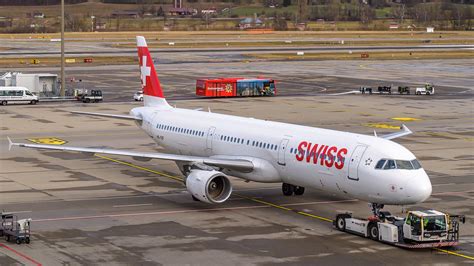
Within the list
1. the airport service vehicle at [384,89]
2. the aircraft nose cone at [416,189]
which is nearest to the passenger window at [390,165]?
the aircraft nose cone at [416,189]

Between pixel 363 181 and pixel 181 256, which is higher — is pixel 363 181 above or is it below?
above

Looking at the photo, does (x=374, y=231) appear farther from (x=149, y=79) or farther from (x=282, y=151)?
(x=149, y=79)

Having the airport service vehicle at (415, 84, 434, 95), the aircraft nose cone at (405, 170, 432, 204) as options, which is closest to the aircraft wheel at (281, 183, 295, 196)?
the aircraft nose cone at (405, 170, 432, 204)

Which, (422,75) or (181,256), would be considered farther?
(422,75)

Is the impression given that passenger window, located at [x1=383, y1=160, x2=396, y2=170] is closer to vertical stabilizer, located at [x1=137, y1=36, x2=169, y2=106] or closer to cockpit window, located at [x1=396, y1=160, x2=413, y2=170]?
cockpit window, located at [x1=396, y1=160, x2=413, y2=170]

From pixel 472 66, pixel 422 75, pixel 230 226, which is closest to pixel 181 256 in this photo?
pixel 230 226

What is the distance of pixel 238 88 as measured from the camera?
373 feet

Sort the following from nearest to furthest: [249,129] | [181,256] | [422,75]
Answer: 1. [181,256]
2. [249,129]
3. [422,75]

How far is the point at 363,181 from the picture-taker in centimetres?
4209

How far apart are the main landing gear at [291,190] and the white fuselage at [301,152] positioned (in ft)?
8.96

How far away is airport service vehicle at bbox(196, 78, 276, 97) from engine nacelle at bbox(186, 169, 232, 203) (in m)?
64.5

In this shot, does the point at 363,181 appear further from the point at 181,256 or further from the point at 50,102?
the point at 50,102

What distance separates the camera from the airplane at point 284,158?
41594 mm

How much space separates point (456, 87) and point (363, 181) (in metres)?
86.6
